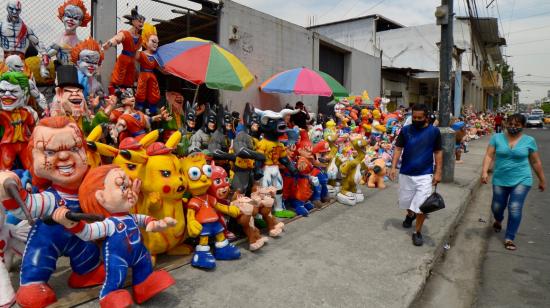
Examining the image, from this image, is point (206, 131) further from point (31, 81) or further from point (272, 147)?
point (31, 81)

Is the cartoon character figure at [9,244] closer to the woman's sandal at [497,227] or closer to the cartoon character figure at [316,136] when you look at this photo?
the cartoon character figure at [316,136]

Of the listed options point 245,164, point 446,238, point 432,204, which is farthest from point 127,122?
point 446,238

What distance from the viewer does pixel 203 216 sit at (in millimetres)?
3514

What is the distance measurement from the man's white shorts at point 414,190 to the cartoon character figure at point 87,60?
4.00 meters

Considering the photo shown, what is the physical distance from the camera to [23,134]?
3643mm

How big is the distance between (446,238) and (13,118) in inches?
198

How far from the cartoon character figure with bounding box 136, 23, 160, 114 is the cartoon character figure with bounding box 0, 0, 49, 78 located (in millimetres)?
1371

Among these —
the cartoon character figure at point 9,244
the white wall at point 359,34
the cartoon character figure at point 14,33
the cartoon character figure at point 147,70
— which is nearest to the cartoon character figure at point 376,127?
the cartoon character figure at point 147,70

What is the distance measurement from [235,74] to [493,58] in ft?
158

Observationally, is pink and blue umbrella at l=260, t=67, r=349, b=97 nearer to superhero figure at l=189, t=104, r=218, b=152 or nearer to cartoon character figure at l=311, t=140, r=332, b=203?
cartoon character figure at l=311, t=140, r=332, b=203

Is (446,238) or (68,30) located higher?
(68,30)

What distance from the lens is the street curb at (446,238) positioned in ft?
11.3

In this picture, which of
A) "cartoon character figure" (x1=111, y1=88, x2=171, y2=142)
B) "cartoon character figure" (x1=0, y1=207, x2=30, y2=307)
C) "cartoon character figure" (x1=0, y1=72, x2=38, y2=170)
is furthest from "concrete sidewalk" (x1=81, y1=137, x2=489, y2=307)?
"cartoon character figure" (x1=0, y1=72, x2=38, y2=170)

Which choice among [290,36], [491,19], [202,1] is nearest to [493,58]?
[491,19]
